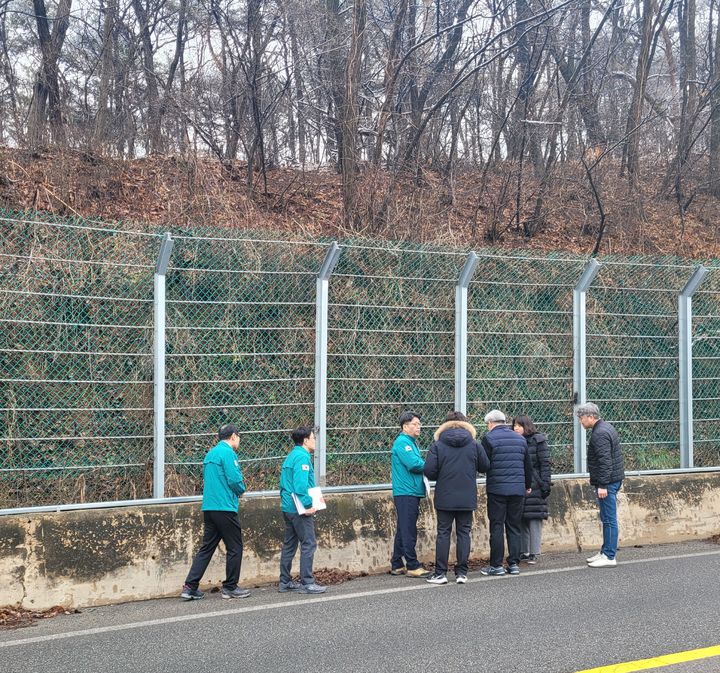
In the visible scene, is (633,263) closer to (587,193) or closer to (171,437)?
(171,437)

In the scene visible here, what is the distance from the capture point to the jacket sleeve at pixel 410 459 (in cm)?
912

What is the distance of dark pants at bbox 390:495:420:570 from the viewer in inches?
361

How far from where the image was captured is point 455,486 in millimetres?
8883

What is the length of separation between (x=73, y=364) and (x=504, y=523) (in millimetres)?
4849

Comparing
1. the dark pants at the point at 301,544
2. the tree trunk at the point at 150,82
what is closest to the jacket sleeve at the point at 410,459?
the dark pants at the point at 301,544

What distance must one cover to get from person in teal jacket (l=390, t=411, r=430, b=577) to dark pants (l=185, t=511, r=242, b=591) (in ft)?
6.15

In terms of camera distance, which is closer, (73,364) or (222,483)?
(222,483)

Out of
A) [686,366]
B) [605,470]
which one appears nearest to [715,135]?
[686,366]

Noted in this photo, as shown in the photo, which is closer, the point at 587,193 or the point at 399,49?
the point at 399,49

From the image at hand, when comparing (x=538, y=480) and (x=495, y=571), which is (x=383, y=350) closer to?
(x=538, y=480)

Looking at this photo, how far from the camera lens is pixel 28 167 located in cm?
1482

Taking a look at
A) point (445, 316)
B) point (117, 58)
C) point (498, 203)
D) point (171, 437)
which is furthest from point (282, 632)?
point (117, 58)

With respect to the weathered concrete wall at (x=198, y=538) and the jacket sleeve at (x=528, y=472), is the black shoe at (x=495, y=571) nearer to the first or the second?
the weathered concrete wall at (x=198, y=538)

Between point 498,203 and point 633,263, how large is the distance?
6.19 m
